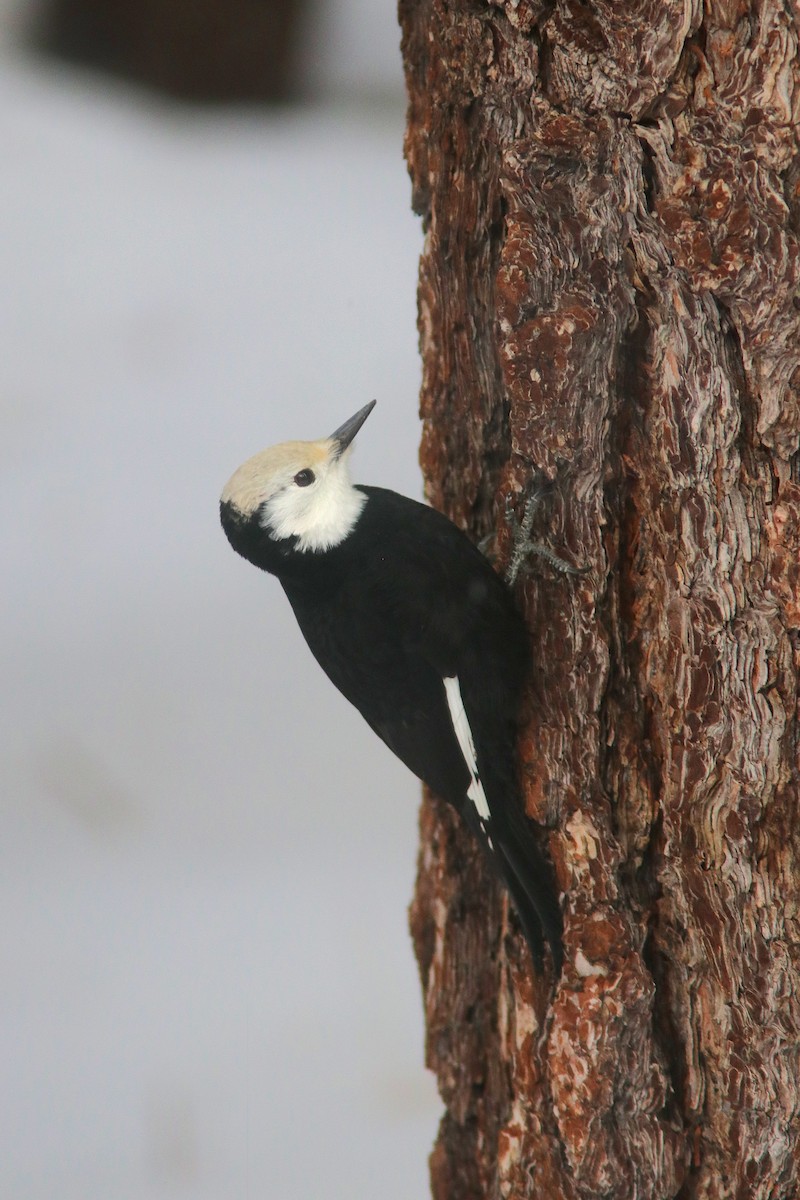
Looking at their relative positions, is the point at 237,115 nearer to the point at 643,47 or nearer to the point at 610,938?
the point at 643,47

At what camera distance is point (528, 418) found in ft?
4.61

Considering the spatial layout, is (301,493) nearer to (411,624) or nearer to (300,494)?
(300,494)

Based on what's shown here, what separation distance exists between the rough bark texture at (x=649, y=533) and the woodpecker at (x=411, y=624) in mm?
59

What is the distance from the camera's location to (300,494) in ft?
5.88

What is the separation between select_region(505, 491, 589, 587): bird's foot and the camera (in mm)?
1506

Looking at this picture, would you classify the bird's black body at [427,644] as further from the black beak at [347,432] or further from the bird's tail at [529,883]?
the black beak at [347,432]

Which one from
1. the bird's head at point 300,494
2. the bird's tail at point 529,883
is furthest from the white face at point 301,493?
the bird's tail at point 529,883

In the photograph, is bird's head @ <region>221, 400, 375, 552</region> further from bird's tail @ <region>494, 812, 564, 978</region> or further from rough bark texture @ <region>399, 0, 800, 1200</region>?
bird's tail @ <region>494, 812, 564, 978</region>

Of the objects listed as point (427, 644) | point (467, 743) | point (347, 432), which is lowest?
point (467, 743)

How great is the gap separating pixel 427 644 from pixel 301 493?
1.14 feet

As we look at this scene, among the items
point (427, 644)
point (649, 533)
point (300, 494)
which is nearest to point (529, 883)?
point (427, 644)

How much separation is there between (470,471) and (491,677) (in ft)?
1.21

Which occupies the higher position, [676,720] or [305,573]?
[305,573]

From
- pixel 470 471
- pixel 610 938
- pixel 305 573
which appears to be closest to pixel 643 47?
pixel 470 471
